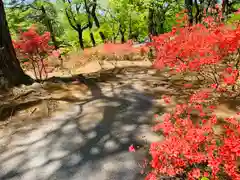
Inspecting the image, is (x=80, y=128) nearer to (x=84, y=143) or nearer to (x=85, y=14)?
(x=84, y=143)

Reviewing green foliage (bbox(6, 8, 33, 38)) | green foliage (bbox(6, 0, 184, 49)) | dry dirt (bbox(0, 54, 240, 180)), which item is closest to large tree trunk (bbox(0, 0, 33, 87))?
dry dirt (bbox(0, 54, 240, 180))

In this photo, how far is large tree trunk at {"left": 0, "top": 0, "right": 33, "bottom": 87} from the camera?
6.39 m

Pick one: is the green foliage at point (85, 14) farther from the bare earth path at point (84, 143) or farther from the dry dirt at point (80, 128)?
the bare earth path at point (84, 143)

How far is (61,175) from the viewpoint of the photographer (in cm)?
354

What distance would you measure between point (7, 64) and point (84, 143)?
3.90 m

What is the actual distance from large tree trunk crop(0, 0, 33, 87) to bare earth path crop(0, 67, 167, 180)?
2.18 metres

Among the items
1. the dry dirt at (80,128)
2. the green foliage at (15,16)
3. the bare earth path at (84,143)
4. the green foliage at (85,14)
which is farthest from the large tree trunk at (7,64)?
the green foliage at (15,16)

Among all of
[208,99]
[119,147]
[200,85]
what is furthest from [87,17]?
[119,147]

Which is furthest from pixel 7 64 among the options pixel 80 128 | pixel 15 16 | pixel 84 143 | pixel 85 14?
pixel 15 16

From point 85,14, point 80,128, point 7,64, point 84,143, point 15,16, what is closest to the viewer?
point 84,143

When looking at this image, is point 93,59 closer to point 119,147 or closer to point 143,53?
point 143,53

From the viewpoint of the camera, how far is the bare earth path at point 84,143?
3.61 meters

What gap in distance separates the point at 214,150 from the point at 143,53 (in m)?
13.0

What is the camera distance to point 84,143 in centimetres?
435
